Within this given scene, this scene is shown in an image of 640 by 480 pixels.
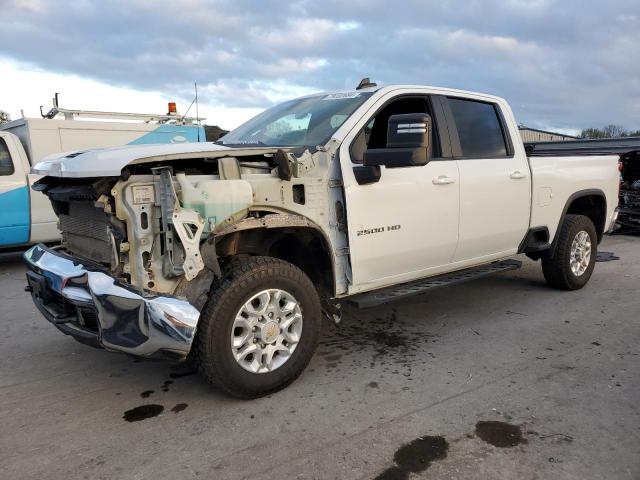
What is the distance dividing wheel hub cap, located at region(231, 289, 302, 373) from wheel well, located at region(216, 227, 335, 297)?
41 cm

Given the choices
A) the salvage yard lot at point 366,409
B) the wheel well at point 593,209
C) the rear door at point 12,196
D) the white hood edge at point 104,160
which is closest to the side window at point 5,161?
the rear door at point 12,196

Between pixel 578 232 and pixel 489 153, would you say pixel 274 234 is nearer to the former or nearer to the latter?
pixel 489 153

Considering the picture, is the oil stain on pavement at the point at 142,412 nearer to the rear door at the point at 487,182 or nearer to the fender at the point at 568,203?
the rear door at the point at 487,182

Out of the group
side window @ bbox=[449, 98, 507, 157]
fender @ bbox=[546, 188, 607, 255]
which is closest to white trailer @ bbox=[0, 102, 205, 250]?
side window @ bbox=[449, 98, 507, 157]

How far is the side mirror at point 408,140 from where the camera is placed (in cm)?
331

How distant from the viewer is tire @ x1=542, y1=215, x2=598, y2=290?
5.57 meters

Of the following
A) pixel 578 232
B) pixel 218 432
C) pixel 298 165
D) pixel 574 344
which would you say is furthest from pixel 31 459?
pixel 578 232

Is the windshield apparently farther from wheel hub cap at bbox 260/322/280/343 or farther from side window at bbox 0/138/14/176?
side window at bbox 0/138/14/176

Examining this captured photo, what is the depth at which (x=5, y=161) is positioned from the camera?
7.32 meters

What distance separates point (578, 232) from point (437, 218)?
2402 mm

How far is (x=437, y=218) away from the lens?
4.16 m

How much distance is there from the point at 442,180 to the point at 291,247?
132cm

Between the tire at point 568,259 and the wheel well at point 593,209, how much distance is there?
24 centimetres

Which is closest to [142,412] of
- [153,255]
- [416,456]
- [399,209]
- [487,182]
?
[153,255]
